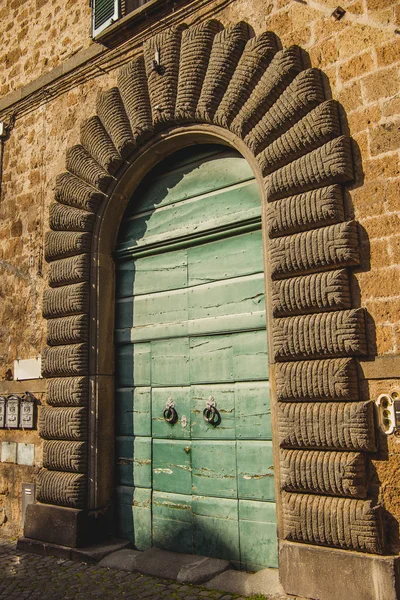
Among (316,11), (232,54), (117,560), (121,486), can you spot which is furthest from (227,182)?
(117,560)

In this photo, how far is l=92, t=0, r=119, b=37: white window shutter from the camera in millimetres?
5484

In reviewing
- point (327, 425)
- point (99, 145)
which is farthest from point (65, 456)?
point (99, 145)

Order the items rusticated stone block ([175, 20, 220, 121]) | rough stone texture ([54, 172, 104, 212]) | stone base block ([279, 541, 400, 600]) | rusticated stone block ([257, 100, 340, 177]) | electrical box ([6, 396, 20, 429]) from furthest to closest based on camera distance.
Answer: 1. electrical box ([6, 396, 20, 429])
2. rough stone texture ([54, 172, 104, 212])
3. rusticated stone block ([175, 20, 220, 121])
4. rusticated stone block ([257, 100, 340, 177])
5. stone base block ([279, 541, 400, 600])

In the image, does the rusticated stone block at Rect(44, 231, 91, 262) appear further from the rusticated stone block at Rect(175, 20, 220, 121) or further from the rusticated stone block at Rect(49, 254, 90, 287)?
the rusticated stone block at Rect(175, 20, 220, 121)

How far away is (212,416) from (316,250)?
1.56 meters

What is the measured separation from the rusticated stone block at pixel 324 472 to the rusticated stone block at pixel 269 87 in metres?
2.40

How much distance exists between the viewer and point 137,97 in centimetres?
508

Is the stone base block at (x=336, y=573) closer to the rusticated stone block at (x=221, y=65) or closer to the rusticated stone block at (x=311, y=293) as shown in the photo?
the rusticated stone block at (x=311, y=293)

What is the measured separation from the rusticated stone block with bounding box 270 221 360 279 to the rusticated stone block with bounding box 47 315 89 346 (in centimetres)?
200

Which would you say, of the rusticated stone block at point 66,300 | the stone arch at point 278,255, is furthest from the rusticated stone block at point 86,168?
the rusticated stone block at point 66,300

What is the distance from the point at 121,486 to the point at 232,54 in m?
3.74

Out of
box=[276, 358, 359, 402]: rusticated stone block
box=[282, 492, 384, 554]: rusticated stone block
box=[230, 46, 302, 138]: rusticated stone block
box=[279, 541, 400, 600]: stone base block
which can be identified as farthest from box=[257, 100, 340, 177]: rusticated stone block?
box=[279, 541, 400, 600]: stone base block

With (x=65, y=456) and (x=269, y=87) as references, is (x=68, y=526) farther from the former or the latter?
(x=269, y=87)

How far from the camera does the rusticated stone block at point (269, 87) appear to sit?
4129mm
